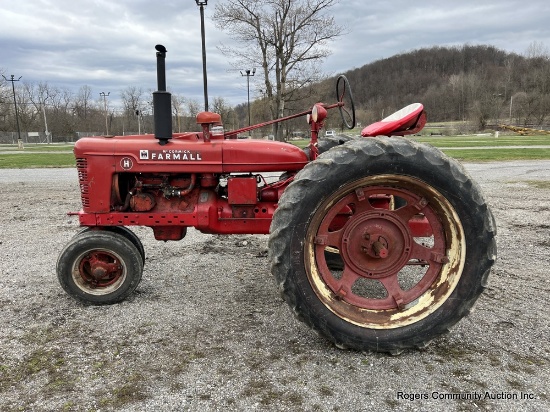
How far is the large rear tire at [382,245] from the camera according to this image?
7.95ft

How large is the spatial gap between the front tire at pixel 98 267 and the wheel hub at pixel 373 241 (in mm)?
1675

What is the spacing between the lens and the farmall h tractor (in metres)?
2.44

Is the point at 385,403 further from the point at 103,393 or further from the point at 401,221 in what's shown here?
the point at 103,393

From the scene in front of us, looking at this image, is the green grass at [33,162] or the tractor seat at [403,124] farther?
the green grass at [33,162]

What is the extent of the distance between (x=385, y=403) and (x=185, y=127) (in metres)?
49.5

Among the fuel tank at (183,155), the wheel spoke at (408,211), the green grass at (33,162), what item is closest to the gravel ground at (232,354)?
the wheel spoke at (408,211)

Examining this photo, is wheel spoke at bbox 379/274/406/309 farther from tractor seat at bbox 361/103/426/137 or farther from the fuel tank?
the fuel tank

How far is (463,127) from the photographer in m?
67.9

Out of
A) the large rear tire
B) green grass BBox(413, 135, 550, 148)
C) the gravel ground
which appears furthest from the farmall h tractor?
green grass BBox(413, 135, 550, 148)

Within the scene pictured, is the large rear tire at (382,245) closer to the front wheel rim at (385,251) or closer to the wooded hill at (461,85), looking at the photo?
the front wheel rim at (385,251)

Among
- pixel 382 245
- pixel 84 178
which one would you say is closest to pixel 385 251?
pixel 382 245

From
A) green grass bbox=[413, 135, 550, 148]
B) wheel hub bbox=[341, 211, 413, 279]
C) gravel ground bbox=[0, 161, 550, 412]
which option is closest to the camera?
gravel ground bbox=[0, 161, 550, 412]

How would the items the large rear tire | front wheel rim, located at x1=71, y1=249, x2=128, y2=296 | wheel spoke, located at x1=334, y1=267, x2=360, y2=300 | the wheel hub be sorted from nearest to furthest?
the large rear tire, wheel spoke, located at x1=334, y1=267, x2=360, y2=300, the wheel hub, front wheel rim, located at x1=71, y1=249, x2=128, y2=296

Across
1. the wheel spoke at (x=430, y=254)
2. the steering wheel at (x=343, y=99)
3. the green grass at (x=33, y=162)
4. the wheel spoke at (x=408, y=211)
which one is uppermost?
the steering wheel at (x=343, y=99)
